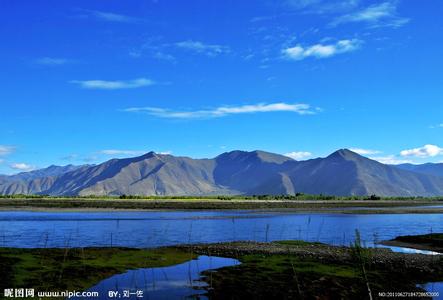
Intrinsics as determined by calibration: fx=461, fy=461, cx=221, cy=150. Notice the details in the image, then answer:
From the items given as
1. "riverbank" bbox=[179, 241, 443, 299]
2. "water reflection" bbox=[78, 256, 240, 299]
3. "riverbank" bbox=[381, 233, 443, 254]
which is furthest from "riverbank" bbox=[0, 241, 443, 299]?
"riverbank" bbox=[381, 233, 443, 254]

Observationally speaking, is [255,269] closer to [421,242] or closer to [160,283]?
[160,283]

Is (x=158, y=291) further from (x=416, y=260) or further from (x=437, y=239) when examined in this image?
(x=437, y=239)

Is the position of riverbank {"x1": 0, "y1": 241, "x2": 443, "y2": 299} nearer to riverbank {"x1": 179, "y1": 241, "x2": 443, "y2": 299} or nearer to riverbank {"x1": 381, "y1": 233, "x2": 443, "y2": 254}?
riverbank {"x1": 179, "y1": 241, "x2": 443, "y2": 299}

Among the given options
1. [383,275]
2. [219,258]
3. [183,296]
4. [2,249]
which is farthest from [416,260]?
[2,249]

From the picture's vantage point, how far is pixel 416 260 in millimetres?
42906

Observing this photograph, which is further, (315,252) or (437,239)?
(437,239)

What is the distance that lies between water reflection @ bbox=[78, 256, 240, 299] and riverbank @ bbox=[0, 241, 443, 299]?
3.14 ft

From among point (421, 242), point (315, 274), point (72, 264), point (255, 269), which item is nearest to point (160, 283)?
point (255, 269)

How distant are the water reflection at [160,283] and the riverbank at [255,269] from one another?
37.7 inches

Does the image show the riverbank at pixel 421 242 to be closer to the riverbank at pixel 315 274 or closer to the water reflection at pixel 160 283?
the riverbank at pixel 315 274

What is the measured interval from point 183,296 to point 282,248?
75.5 ft

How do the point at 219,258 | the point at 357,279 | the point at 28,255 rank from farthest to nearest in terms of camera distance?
the point at 219,258
the point at 28,255
the point at 357,279

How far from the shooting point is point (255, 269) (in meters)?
37.7

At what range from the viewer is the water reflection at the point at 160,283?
29688 mm
